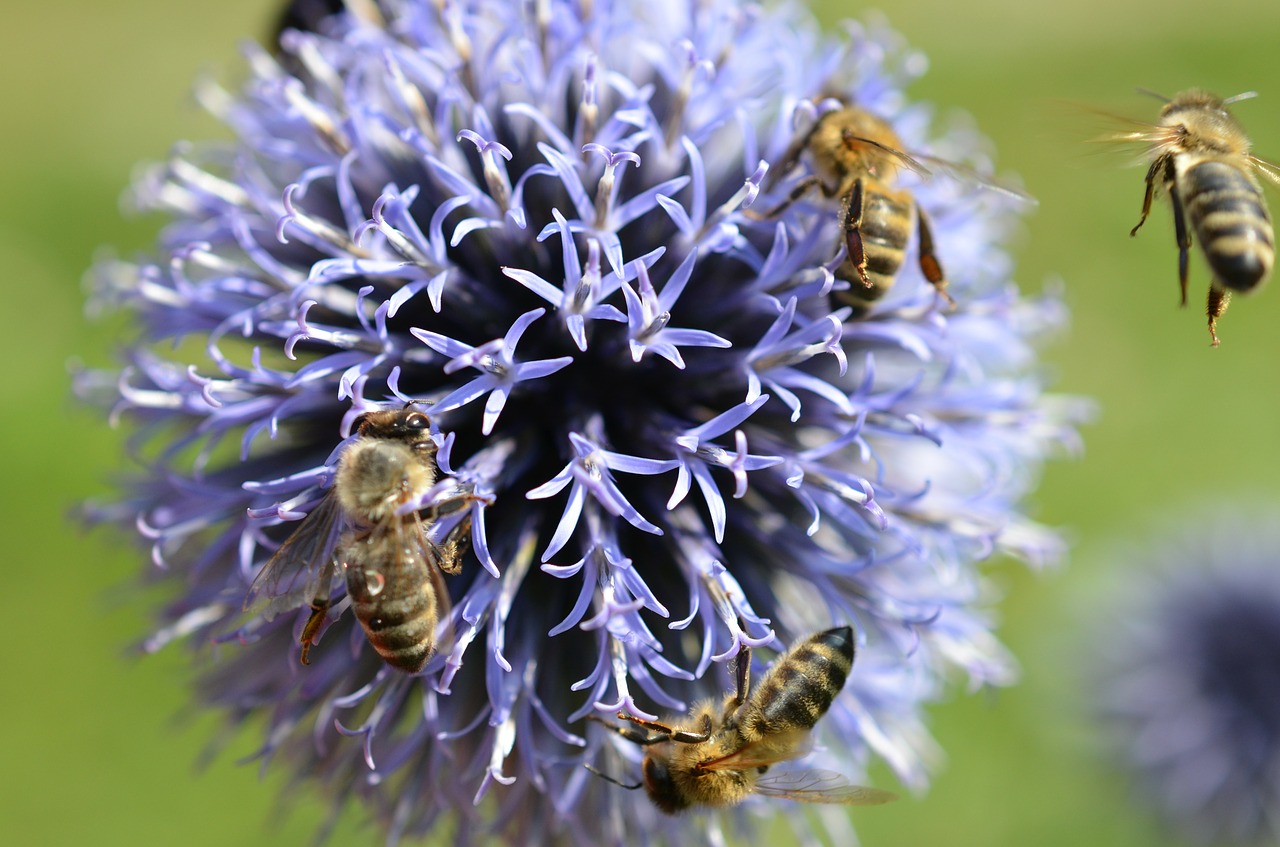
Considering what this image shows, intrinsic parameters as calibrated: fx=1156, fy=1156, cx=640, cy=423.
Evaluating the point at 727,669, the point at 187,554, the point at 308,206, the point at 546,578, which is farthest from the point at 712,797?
the point at 308,206

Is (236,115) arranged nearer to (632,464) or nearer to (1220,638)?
(632,464)

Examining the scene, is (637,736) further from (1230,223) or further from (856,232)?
(1230,223)

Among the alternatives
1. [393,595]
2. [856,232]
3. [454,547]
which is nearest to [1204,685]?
[856,232]

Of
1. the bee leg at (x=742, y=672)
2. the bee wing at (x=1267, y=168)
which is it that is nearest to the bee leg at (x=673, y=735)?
the bee leg at (x=742, y=672)

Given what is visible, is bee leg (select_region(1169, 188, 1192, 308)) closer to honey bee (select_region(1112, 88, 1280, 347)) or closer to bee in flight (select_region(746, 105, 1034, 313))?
honey bee (select_region(1112, 88, 1280, 347))

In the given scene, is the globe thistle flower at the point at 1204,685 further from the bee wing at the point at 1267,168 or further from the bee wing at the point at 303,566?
the bee wing at the point at 303,566

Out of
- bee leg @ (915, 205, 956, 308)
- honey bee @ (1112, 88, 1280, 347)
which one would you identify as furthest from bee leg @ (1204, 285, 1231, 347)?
bee leg @ (915, 205, 956, 308)
